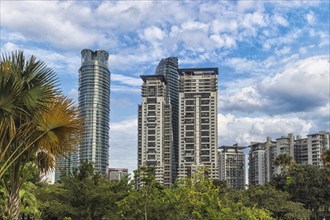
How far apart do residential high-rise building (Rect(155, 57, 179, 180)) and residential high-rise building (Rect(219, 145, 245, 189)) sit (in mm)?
24454

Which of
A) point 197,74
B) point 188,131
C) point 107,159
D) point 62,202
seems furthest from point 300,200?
point 107,159

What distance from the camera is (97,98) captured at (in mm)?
121500

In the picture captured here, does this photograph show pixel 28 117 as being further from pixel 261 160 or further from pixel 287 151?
pixel 261 160

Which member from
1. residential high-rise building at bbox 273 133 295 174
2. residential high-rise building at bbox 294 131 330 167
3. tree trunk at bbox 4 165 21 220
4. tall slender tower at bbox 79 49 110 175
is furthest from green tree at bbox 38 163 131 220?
residential high-rise building at bbox 294 131 330 167

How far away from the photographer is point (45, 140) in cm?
1041

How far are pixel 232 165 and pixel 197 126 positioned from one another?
148ft

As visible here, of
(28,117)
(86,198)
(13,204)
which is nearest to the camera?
(28,117)

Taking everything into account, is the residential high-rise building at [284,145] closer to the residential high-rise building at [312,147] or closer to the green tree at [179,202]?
the residential high-rise building at [312,147]

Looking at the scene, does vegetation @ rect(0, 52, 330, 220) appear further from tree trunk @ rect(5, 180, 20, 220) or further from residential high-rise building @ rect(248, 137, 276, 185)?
residential high-rise building @ rect(248, 137, 276, 185)

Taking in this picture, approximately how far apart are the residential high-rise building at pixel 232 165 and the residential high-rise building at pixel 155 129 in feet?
129

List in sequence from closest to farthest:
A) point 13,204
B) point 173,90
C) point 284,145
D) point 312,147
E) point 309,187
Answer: point 13,204 → point 309,187 → point 312,147 → point 284,145 → point 173,90

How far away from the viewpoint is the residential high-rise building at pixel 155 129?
9881cm

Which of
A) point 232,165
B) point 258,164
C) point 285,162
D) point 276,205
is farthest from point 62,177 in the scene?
point 258,164

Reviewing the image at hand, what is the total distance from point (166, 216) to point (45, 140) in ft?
17.6
